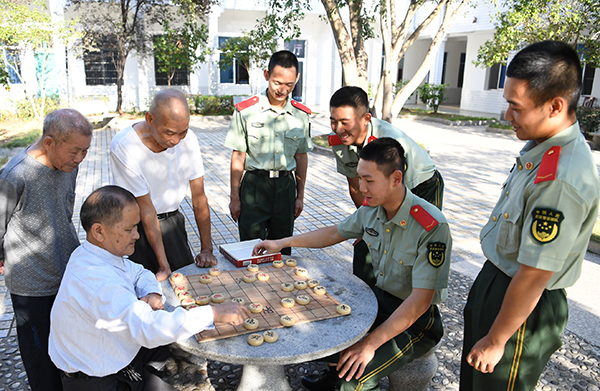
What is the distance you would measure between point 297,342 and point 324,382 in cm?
95

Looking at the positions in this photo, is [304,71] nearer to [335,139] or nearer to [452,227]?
[452,227]

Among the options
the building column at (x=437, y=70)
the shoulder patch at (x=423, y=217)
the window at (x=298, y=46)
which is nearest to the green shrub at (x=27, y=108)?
the window at (x=298, y=46)

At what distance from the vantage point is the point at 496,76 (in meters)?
19.6

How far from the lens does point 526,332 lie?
185 centimetres

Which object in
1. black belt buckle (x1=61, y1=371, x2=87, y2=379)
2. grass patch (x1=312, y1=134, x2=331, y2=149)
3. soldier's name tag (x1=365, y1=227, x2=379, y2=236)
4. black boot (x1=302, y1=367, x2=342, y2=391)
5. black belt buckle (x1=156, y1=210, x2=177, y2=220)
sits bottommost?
black boot (x1=302, y1=367, x2=342, y2=391)

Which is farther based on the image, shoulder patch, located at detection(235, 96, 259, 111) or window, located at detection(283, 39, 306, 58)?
window, located at detection(283, 39, 306, 58)

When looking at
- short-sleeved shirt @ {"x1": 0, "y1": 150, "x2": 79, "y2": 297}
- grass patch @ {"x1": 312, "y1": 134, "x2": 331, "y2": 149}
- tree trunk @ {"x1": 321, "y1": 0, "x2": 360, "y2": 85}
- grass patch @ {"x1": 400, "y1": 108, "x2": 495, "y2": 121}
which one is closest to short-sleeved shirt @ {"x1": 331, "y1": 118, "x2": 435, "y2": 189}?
short-sleeved shirt @ {"x1": 0, "y1": 150, "x2": 79, "y2": 297}

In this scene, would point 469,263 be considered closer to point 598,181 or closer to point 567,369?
point 567,369

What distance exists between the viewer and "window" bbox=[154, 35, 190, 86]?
1723 centimetres

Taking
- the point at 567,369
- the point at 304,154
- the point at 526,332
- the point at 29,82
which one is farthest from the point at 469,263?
the point at 29,82

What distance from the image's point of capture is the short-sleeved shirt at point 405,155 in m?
3.01

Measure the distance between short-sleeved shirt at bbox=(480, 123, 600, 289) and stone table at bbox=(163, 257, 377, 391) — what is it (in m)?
0.70

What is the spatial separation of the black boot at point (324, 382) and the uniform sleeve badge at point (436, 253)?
964 mm

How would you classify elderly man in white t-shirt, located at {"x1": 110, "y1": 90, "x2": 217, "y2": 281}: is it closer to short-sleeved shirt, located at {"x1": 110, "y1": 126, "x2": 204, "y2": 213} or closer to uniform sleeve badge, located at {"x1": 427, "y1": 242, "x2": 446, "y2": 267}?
short-sleeved shirt, located at {"x1": 110, "y1": 126, "x2": 204, "y2": 213}
